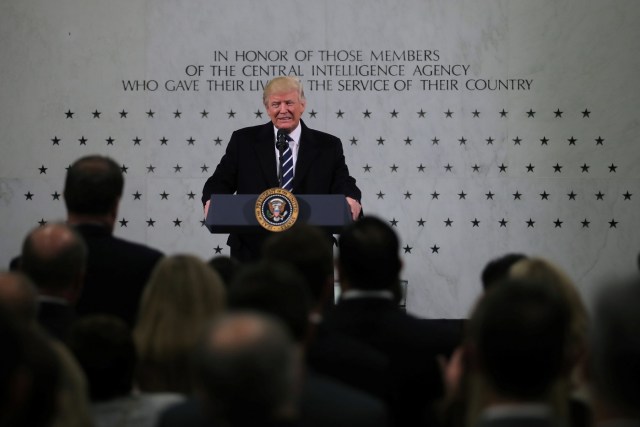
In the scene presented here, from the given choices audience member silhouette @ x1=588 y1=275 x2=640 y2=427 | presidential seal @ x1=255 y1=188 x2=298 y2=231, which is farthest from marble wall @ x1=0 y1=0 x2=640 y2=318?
audience member silhouette @ x1=588 y1=275 x2=640 y2=427

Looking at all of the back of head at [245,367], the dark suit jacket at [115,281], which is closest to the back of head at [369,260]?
the dark suit jacket at [115,281]

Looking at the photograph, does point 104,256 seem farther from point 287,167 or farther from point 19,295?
point 287,167

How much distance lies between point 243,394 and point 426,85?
1131 cm

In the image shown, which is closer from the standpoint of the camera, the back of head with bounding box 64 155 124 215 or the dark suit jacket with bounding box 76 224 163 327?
the dark suit jacket with bounding box 76 224 163 327

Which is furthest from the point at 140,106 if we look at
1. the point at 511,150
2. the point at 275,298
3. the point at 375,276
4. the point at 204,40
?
the point at 275,298

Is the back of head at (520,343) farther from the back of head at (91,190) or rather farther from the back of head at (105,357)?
the back of head at (91,190)

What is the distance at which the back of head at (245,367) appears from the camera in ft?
7.77

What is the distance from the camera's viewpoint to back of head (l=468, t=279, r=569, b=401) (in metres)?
2.73

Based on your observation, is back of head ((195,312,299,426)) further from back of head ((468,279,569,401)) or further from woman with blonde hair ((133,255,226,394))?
woman with blonde hair ((133,255,226,394))

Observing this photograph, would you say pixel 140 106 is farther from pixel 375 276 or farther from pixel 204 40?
pixel 375 276

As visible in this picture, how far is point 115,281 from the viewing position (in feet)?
16.9

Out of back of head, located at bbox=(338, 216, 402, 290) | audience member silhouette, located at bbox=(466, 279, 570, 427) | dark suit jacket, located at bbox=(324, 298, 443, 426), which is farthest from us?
back of head, located at bbox=(338, 216, 402, 290)

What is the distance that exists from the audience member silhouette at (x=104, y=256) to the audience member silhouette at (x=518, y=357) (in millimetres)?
2664

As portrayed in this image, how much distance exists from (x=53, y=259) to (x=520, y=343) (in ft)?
7.43
